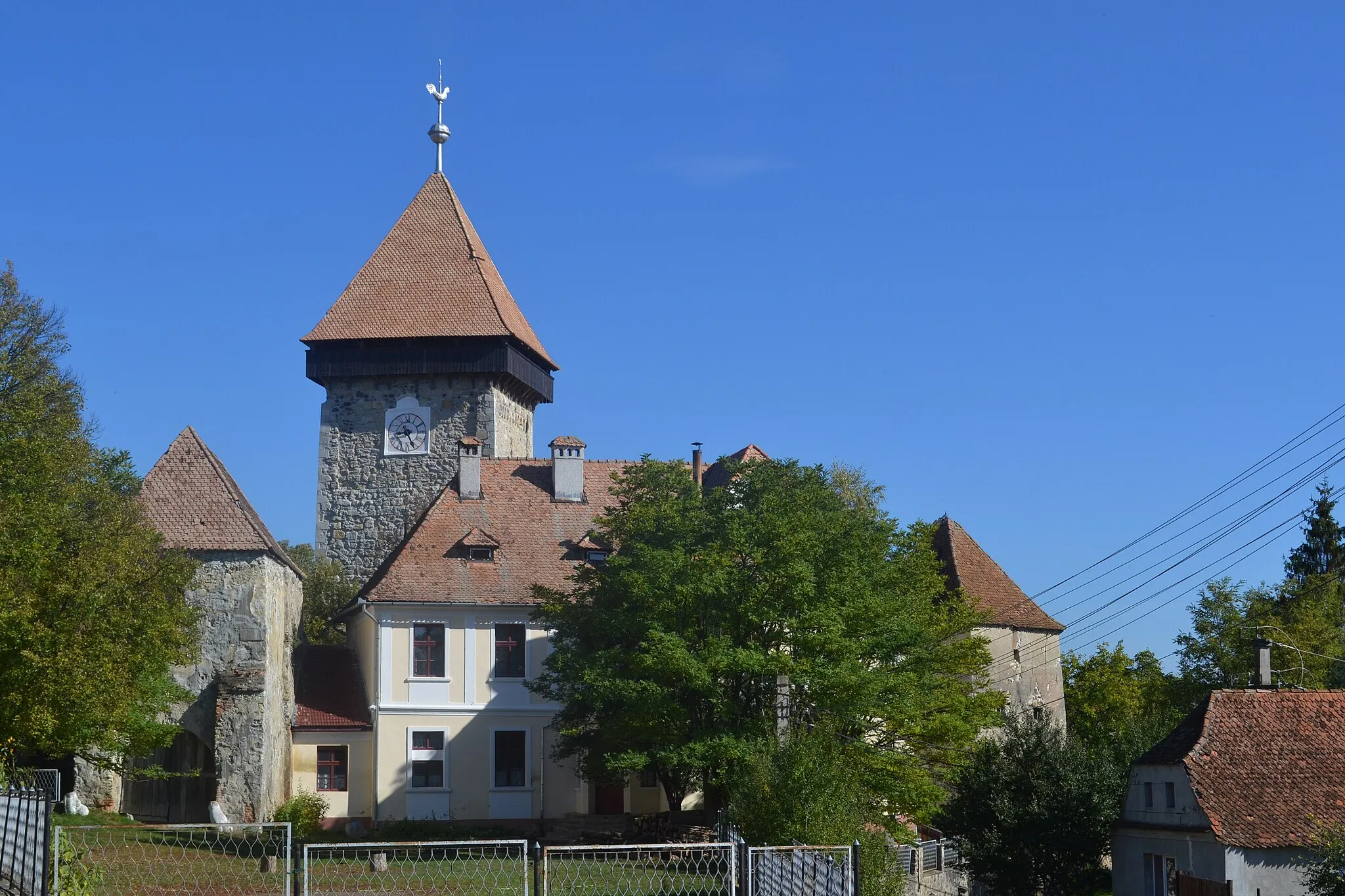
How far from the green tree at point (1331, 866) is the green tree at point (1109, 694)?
22637mm

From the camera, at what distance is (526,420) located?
51.2 m

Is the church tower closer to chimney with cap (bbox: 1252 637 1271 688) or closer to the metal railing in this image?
chimney with cap (bbox: 1252 637 1271 688)

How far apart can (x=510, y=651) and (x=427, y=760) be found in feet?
10.0

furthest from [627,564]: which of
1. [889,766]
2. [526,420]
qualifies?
[526,420]

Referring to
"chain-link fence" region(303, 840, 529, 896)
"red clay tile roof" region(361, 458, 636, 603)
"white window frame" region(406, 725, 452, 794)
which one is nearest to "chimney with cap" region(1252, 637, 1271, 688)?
"red clay tile roof" region(361, 458, 636, 603)

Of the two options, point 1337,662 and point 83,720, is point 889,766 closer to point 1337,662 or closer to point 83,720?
point 83,720

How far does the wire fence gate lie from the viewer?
602 inches

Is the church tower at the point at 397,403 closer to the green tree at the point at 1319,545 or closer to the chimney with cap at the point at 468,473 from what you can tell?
the chimney with cap at the point at 468,473

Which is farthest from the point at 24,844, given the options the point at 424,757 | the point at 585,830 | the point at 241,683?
the point at 424,757

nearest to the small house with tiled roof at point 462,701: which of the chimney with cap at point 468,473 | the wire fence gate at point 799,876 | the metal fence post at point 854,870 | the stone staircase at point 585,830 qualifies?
the stone staircase at point 585,830

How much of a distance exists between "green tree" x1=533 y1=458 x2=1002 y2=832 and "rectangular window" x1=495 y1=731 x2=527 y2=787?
4.59 m

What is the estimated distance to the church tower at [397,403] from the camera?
4709 cm

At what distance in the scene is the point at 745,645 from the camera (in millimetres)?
28719

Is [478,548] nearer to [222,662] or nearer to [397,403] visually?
[222,662]
